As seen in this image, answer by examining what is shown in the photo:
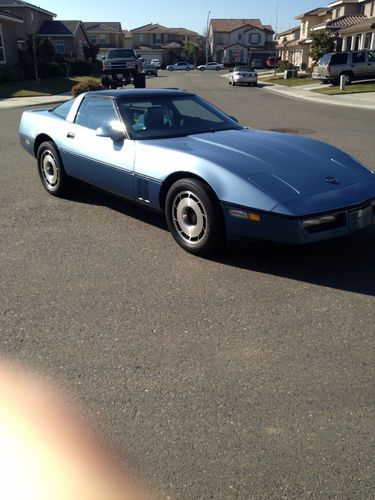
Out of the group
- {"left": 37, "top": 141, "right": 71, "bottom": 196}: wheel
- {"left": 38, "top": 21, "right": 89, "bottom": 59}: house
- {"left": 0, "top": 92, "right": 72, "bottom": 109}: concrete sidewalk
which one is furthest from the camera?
{"left": 38, "top": 21, "right": 89, "bottom": 59}: house

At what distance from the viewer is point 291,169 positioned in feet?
13.5

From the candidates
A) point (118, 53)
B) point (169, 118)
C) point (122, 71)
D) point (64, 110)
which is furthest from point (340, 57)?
point (169, 118)

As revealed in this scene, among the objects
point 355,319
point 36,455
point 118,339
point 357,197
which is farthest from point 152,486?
point 357,197

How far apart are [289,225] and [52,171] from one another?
3.78 metres

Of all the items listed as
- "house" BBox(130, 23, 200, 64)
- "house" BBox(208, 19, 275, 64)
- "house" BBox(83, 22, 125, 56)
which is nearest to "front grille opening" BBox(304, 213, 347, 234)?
"house" BBox(83, 22, 125, 56)

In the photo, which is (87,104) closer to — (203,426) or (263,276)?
(263,276)

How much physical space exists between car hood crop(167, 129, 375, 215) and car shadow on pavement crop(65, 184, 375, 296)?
50cm

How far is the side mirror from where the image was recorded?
15.8 ft

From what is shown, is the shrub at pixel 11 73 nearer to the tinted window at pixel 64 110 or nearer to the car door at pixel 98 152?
the tinted window at pixel 64 110

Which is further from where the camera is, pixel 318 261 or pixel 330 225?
pixel 318 261

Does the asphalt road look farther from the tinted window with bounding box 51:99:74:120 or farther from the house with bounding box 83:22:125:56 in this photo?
the house with bounding box 83:22:125:56

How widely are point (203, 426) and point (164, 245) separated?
253 centimetres

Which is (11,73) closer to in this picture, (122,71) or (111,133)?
(122,71)

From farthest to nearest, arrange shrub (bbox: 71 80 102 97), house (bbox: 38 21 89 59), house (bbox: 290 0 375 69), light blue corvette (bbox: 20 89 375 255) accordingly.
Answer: house (bbox: 38 21 89 59), house (bbox: 290 0 375 69), shrub (bbox: 71 80 102 97), light blue corvette (bbox: 20 89 375 255)
